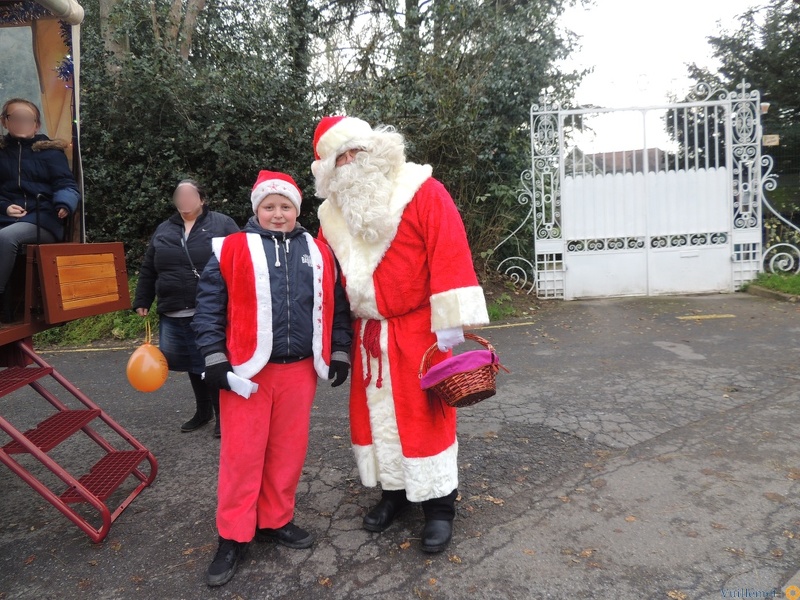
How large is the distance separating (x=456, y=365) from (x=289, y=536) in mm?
1124

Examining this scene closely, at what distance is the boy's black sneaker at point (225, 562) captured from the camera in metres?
2.30

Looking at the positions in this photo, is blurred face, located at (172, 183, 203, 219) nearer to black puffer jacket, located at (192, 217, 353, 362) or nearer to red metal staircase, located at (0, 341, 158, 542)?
red metal staircase, located at (0, 341, 158, 542)

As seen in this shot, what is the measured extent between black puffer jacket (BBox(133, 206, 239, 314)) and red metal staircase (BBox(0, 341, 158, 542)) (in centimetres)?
87

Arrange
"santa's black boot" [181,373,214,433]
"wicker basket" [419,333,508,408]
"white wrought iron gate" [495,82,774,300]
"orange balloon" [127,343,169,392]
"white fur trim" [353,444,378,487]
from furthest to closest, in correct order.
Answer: "white wrought iron gate" [495,82,774,300] → "santa's black boot" [181,373,214,433] → "orange balloon" [127,343,169,392] → "white fur trim" [353,444,378,487] → "wicker basket" [419,333,508,408]

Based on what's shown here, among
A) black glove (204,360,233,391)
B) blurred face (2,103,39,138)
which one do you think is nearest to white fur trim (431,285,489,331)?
black glove (204,360,233,391)

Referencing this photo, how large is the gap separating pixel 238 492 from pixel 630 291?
727 centimetres

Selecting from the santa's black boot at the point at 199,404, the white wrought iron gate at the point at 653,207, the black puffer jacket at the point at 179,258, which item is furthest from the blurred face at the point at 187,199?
the white wrought iron gate at the point at 653,207

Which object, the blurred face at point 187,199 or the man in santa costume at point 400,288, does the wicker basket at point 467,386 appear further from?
the blurred face at point 187,199

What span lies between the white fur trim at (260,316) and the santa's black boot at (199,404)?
1947 millimetres

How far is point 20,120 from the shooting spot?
311cm

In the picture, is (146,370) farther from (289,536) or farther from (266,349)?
(289,536)

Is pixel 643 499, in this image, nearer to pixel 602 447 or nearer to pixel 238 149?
pixel 602 447

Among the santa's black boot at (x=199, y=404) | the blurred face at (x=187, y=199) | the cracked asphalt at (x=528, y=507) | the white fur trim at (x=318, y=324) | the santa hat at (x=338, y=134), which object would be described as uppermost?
the santa hat at (x=338, y=134)

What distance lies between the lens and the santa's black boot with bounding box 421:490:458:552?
8.06 ft
